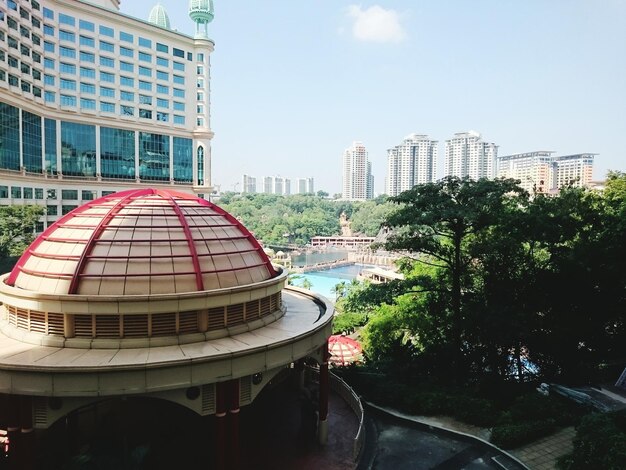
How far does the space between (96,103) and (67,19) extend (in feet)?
37.3

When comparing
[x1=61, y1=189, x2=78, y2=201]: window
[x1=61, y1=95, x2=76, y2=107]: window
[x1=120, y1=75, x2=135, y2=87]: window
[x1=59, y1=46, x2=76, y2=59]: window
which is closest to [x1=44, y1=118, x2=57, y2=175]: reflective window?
[x1=61, y1=189, x2=78, y2=201]: window

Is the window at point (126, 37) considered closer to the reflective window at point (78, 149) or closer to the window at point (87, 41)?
the window at point (87, 41)

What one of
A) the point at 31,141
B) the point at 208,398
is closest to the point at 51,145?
the point at 31,141

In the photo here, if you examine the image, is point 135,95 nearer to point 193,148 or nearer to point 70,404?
point 193,148

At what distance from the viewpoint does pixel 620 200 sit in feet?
101

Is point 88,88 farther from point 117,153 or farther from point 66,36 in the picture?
point 117,153

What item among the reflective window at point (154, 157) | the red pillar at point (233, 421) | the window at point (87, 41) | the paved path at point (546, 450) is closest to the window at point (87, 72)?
the window at point (87, 41)

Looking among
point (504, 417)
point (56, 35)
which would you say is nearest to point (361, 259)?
point (56, 35)

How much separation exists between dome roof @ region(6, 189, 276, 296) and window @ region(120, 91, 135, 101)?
5435cm

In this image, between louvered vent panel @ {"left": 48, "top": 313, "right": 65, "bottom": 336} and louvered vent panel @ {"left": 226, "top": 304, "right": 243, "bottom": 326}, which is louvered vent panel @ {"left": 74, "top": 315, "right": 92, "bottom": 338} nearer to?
louvered vent panel @ {"left": 48, "top": 313, "right": 65, "bottom": 336}

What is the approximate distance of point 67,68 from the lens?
61812 mm

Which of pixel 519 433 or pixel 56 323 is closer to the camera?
pixel 56 323

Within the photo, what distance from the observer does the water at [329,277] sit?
368 ft

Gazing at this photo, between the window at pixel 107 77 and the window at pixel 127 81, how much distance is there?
127cm
